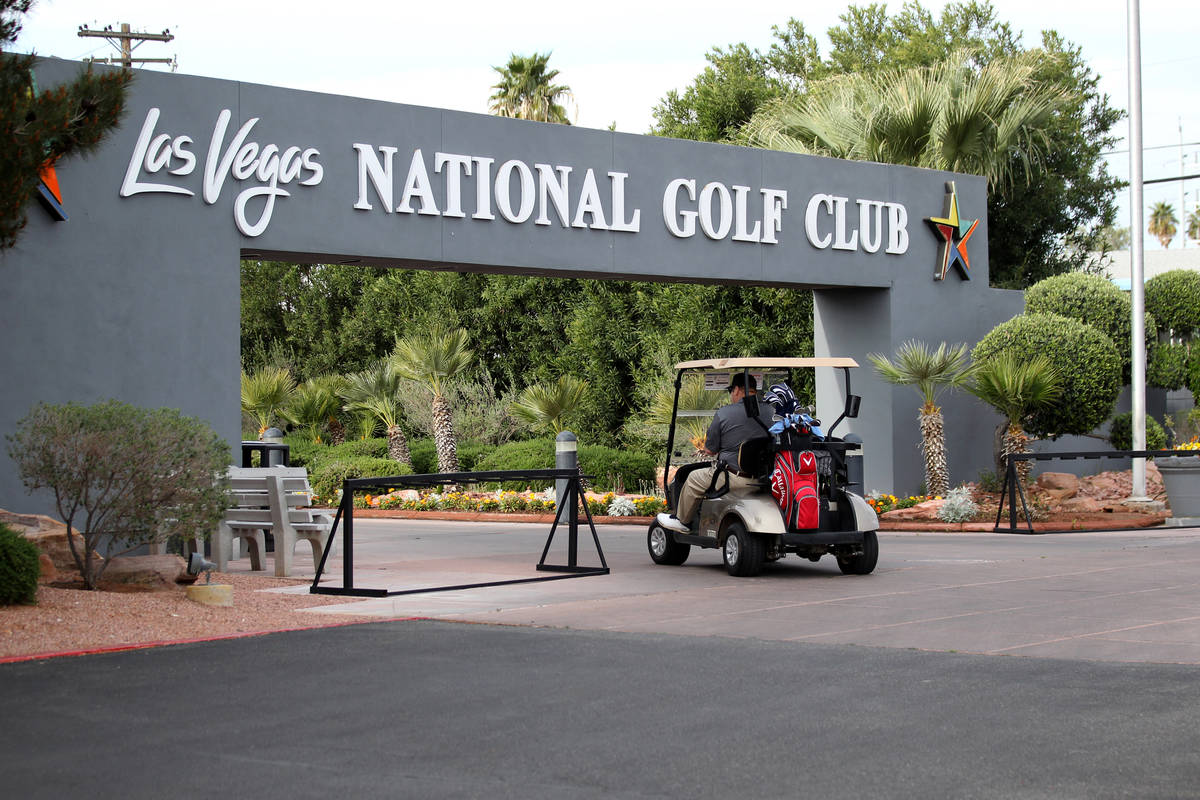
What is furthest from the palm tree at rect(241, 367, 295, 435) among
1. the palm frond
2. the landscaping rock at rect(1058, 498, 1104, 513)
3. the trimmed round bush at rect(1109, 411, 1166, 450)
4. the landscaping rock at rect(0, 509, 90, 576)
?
the landscaping rock at rect(0, 509, 90, 576)

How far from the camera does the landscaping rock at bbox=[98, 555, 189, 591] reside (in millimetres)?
11039

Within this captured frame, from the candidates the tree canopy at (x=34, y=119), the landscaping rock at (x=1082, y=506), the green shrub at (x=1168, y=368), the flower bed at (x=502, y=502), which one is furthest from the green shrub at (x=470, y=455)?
the tree canopy at (x=34, y=119)

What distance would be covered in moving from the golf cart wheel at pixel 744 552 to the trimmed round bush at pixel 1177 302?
1546cm

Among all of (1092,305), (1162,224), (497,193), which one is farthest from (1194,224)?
(497,193)

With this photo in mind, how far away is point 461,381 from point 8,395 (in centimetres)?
2017

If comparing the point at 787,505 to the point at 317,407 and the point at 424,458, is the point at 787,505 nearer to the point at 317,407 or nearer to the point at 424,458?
the point at 424,458

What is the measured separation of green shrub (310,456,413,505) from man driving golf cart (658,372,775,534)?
13.0m

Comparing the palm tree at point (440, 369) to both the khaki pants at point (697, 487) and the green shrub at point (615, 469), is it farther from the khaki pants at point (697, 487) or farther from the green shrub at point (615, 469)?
the khaki pants at point (697, 487)

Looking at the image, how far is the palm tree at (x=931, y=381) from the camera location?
1972cm

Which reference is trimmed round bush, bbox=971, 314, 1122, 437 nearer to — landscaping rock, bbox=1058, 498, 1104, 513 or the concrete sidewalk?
landscaping rock, bbox=1058, 498, 1104, 513

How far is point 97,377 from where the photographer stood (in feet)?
45.0

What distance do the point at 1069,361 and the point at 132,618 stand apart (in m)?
14.6

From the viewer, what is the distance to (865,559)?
1245 centimetres

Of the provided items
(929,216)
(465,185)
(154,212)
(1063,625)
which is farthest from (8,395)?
(929,216)
